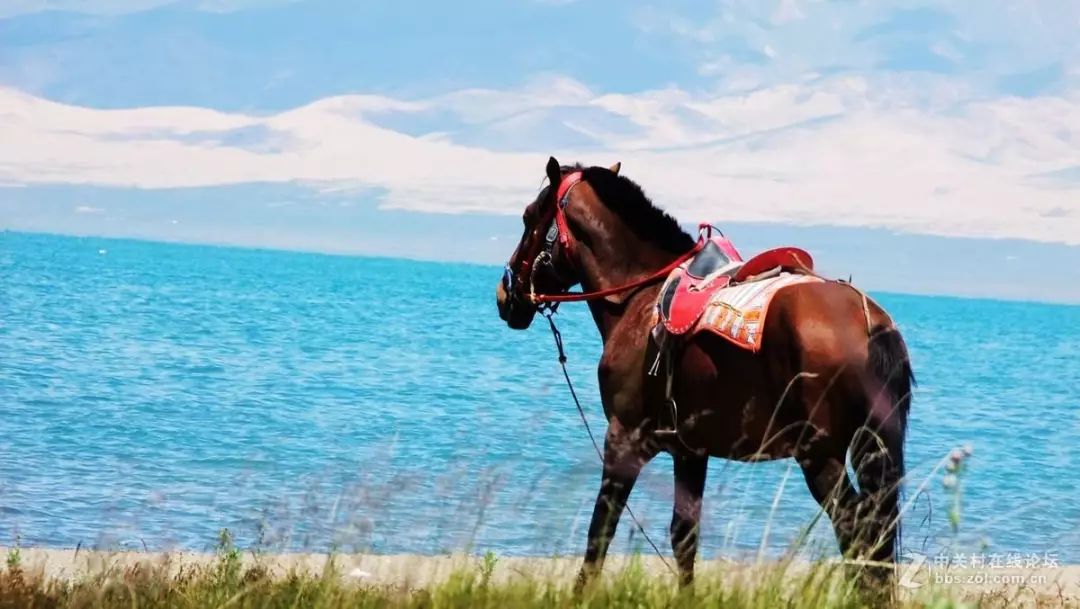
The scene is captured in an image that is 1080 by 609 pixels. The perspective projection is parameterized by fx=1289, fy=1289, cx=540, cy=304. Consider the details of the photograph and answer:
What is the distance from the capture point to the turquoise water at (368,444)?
6867 mm

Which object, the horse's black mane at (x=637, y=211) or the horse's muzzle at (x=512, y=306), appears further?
the horse's muzzle at (x=512, y=306)

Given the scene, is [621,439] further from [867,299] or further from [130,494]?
[130,494]

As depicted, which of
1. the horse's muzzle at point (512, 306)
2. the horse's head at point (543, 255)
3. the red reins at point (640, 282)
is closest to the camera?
the red reins at point (640, 282)

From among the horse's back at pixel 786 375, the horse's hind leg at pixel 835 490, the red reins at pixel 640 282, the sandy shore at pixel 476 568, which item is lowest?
the sandy shore at pixel 476 568

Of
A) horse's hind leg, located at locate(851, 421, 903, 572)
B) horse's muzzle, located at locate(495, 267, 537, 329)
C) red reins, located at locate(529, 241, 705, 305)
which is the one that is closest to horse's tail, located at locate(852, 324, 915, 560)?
horse's hind leg, located at locate(851, 421, 903, 572)

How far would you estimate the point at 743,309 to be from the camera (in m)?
5.86

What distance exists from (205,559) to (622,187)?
367cm

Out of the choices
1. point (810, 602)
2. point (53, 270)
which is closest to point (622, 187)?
point (810, 602)

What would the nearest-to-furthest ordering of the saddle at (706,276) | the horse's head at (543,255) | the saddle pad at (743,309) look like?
1. the saddle pad at (743,309)
2. the saddle at (706,276)
3. the horse's head at (543,255)

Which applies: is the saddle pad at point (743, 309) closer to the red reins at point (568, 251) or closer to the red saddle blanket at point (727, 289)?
the red saddle blanket at point (727, 289)

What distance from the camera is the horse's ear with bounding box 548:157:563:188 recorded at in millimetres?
6767

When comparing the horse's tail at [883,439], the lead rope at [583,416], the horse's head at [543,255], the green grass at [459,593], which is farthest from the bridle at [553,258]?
the green grass at [459,593]

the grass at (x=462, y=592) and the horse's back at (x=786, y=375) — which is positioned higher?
the horse's back at (x=786, y=375)

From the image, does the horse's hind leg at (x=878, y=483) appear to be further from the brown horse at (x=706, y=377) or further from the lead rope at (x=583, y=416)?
the lead rope at (x=583, y=416)
